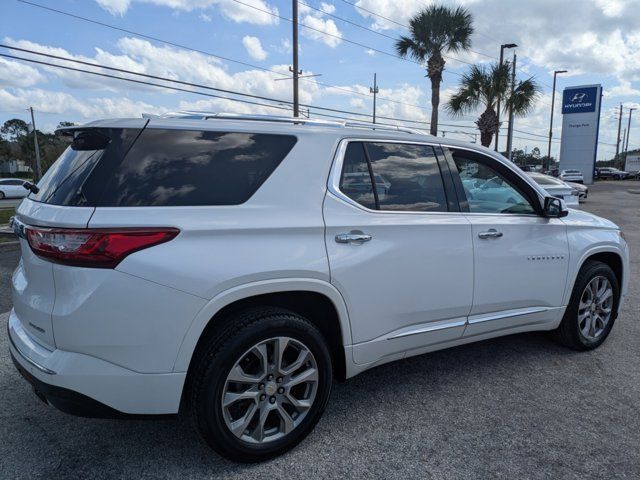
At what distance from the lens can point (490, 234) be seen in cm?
330

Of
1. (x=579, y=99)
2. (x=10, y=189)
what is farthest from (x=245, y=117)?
(x=579, y=99)

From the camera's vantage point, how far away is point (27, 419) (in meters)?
2.98

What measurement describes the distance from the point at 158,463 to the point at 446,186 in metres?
2.39

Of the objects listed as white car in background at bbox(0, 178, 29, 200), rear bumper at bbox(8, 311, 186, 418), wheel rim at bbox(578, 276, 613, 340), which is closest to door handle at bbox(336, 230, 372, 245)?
rear bumper at bbox(8, 311, 186, 418)

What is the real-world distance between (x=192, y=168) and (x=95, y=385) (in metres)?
1.09

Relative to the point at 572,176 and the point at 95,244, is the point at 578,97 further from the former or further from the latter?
the point at 95,244

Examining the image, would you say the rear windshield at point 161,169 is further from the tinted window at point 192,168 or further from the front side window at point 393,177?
the front side window at point 393,177

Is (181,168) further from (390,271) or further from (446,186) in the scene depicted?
(446,186)

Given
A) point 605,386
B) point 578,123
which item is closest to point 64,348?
point 605,386

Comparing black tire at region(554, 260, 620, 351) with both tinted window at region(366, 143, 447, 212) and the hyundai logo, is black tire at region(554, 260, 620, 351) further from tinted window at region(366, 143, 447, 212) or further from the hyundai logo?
the hyundai logo

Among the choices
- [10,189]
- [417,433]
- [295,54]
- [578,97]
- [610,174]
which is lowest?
[10,189]

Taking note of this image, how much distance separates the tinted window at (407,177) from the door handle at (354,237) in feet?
0.86

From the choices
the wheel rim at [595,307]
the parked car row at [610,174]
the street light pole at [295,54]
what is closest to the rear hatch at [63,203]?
the wheel rim at [595,307]

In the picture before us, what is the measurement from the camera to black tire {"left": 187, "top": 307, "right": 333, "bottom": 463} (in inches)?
91.7
